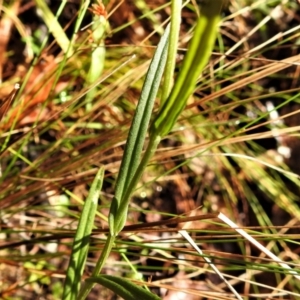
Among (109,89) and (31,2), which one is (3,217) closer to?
(109,89)

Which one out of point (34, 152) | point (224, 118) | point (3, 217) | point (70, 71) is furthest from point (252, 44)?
point (3, 217)

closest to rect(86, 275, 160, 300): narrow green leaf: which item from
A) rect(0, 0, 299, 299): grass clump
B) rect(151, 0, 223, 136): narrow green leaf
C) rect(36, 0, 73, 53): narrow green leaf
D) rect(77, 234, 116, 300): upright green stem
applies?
rect(77, 234, 116, 300): upright green stem

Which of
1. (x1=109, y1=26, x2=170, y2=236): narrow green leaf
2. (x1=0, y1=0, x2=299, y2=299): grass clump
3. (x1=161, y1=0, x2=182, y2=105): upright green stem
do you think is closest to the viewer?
(x1=161, y1=0, x2=182, y2=105): upright green stem

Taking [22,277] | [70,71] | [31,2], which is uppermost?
[31,2]

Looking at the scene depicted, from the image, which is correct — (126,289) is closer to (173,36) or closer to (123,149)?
(173,36)

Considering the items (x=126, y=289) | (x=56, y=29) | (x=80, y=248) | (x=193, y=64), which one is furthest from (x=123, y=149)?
(x=193, y=64)

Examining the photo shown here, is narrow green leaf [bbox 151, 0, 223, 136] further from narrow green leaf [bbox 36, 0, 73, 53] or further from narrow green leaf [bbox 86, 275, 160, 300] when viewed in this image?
narrow green leaf [bbox 36, 0, 73, 53]
